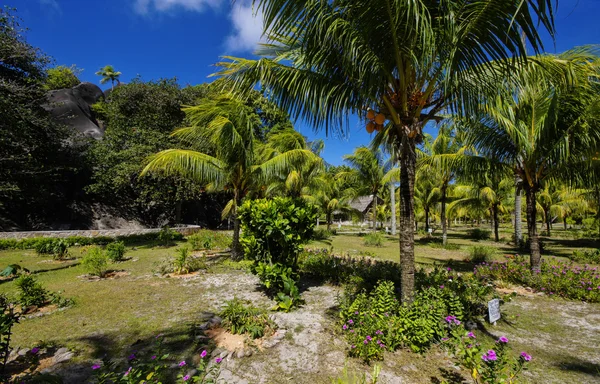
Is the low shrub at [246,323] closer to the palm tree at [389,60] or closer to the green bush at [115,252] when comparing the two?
the palm tree at [389,60]

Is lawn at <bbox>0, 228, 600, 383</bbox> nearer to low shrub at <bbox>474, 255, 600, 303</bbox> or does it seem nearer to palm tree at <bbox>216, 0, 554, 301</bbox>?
low shrub at <bbox>474, 255, 600, 303</bbox>

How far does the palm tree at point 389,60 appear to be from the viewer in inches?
124

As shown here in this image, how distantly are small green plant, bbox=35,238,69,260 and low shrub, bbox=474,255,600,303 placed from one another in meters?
13.5

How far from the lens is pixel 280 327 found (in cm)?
430

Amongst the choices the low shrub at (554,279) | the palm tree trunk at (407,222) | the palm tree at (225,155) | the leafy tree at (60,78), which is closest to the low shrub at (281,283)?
the palm tree trunk at (407,222)

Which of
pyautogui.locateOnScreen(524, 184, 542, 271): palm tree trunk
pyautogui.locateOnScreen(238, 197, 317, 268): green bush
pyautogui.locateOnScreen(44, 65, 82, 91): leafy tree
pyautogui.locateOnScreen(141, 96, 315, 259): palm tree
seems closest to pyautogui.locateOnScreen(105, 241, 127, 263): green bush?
pyautogui.locateOnScreen(141, 96, 315, 259): palm tree

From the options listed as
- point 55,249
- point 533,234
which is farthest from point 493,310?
point 55,249

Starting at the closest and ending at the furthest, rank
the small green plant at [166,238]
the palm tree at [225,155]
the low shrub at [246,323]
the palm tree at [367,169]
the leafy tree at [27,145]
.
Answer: the low shrub at [246,323] < the palm tree at [225,155] < the leafy tree at [27,145] < the small green plant at [166,238] < the palm tree at [367,169]

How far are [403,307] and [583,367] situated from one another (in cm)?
209

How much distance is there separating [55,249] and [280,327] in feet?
Answer: 34.5

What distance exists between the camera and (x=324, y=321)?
4.51m

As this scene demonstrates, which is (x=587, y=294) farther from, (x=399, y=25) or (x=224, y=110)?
(x=224, y=110)

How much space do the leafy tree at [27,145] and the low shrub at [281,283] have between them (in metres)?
13.6

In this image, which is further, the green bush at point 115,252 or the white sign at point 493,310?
the green bush at point 115,252
